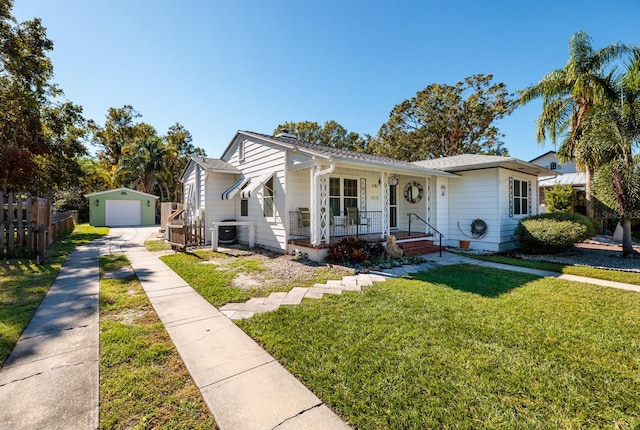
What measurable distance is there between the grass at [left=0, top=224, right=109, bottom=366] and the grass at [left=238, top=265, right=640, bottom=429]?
9.77 feet

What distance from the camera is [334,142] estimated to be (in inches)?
1293

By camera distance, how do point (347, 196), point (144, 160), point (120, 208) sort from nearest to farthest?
point (347, 196)
point (120, 208)
point (144, 160)

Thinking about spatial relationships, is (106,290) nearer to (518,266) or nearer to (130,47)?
(130,47)

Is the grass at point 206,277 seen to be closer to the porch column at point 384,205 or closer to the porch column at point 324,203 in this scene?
the porch column at point 324,203

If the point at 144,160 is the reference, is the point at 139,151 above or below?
above

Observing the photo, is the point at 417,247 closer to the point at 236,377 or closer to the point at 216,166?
the point at 236,377

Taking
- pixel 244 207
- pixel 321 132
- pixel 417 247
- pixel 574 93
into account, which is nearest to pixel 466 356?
pixel 417 247

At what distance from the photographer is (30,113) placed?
1334cm

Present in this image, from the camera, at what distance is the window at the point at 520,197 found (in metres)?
11.6

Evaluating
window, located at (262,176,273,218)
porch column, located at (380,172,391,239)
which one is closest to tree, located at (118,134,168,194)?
window, located at (262,176,273,218)

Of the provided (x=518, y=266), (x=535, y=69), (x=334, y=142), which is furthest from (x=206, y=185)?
(x=334, y=142)

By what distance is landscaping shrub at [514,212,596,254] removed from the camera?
916 cm

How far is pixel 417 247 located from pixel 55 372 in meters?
9.44

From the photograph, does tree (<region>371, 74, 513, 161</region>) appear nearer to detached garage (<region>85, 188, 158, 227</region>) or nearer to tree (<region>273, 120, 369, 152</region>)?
tree (<region>273, 120, 369, 152</region>)
